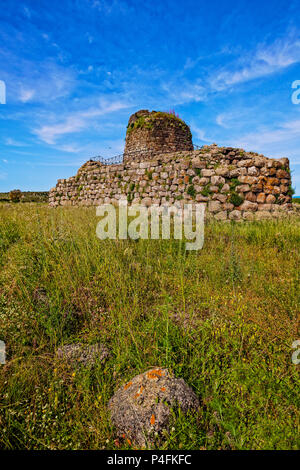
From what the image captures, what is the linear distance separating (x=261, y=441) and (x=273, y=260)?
10.1ft

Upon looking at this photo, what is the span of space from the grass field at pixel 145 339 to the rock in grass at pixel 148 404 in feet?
0.27

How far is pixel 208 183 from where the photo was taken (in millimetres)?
8227

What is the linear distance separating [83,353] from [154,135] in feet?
63.9

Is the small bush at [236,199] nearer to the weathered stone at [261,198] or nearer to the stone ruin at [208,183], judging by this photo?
the stone ruin at [208,183]

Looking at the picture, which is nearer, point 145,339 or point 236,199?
point 145,339

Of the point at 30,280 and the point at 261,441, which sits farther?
the point at 30,280

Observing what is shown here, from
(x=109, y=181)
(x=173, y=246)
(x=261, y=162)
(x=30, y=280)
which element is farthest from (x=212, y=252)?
(x=109, y=181)

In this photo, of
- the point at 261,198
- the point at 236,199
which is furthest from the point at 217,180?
the point at 261,198

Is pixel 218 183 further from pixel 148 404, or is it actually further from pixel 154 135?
pixel 154 135

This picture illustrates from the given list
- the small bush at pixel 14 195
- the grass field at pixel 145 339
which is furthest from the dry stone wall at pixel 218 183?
the small bush at pixel 14 195

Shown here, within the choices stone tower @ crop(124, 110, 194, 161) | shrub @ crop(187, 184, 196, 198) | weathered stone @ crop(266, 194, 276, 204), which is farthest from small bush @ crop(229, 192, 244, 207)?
stone tower @ crop(124, 110, 194, 161)

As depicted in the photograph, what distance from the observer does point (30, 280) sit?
122 inches

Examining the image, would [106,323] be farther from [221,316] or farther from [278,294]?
[278,294]
